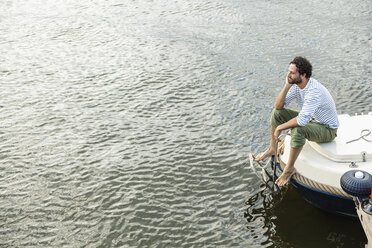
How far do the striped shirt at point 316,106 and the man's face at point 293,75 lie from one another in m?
0.22

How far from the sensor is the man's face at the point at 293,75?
9.05 m

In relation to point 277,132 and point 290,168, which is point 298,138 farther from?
point 290,168

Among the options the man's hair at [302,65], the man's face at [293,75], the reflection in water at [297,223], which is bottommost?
the reflection in water at [297,223]

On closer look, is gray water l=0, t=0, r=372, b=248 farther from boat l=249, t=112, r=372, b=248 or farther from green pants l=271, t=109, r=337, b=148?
green pants l=271, t=109, r=337, b=148

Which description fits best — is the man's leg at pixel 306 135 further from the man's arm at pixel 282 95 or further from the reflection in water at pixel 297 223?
the reflection in water at pixel 297 223

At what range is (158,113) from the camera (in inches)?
538

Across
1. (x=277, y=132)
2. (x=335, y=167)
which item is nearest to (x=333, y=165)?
(x=335, y=167)

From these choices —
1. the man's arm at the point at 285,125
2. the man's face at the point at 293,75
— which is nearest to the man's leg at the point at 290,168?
the man's arm at the point at 285,125

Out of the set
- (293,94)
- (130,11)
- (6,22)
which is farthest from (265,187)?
(6,22)

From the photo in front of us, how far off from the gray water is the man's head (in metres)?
2.48

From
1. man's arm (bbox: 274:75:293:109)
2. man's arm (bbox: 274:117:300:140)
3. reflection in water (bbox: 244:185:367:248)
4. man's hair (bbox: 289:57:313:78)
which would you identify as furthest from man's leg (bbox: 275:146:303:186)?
man's hair (bbox: 289:57:313:78)

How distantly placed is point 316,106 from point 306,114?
235 mm

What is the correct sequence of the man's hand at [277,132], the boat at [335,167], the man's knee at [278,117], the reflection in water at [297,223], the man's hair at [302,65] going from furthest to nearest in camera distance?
the man's knee at [278,117]
the man's hand at [277,132]
the reflection in water at [297,223]
the man's hair at [302,65]
the boat at [335,167]

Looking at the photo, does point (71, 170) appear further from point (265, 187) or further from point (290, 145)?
point (290, 145)
